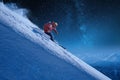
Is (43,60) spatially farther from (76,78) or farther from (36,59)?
(76,78)

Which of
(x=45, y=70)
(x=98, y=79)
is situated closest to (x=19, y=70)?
(x=45, y=70)

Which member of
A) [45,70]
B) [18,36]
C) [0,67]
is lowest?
[0,67]

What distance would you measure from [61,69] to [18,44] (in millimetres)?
1861

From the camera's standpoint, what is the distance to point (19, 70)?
9555mm

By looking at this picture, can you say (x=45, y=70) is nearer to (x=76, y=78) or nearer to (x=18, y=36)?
(x=76, y=78)

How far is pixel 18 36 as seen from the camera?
11.9 m

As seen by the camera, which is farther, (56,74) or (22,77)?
(56,74)

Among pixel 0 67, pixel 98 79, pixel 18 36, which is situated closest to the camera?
pixel 0 67

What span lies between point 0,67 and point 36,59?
1.80m

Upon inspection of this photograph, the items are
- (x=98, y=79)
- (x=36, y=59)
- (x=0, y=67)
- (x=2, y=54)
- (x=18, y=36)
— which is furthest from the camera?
(x=98, y=79)

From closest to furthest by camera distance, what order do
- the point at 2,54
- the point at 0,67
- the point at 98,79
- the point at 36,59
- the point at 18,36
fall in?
the point at 0,67 < the point at 2,54 < the point at 36,59 < the point at 18,36 < the point at 98,79

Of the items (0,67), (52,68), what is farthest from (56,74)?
(0,67)

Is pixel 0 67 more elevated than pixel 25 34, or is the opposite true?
pixel 25 34

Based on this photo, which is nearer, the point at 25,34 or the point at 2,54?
the point at 2,54
